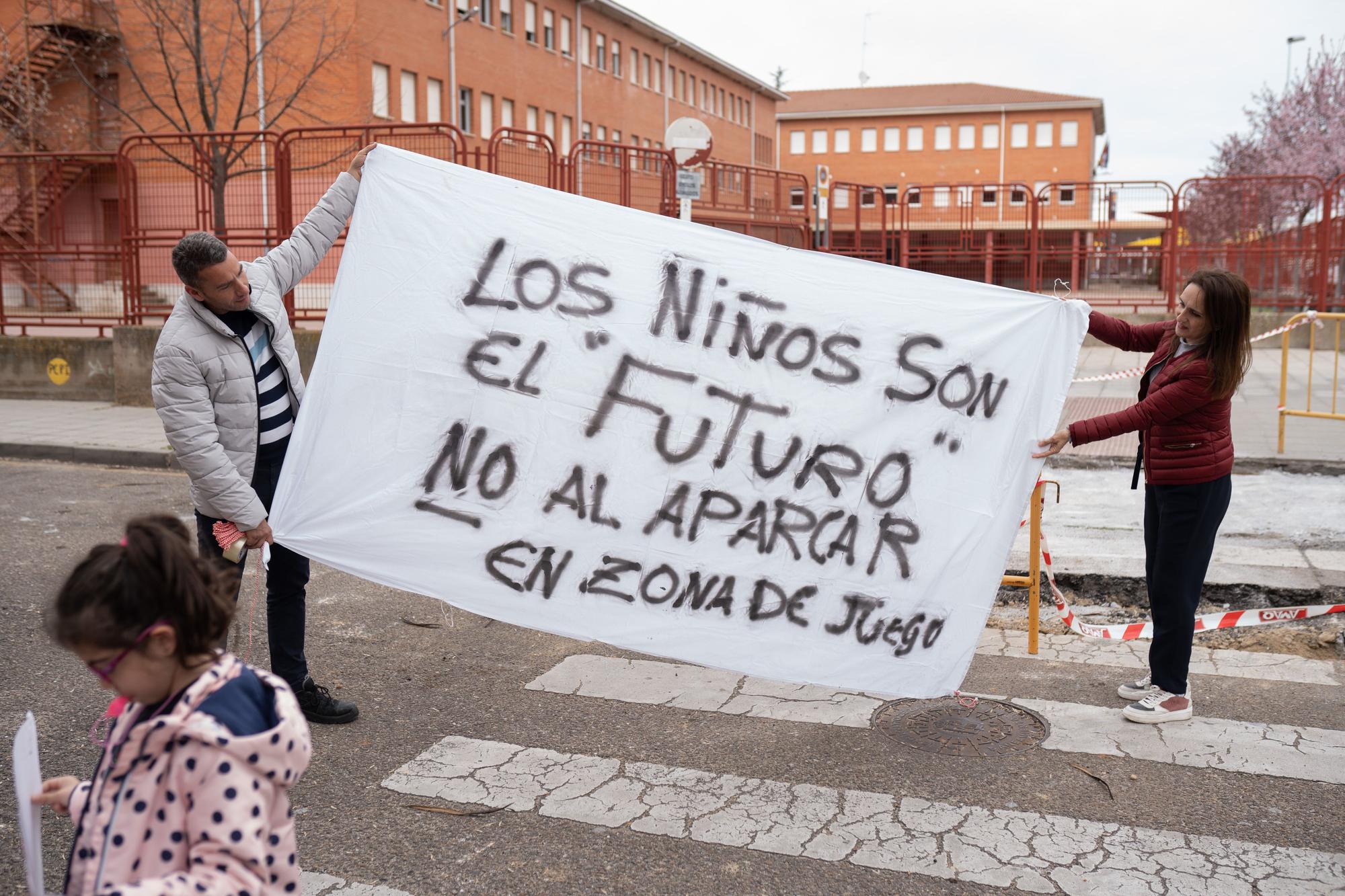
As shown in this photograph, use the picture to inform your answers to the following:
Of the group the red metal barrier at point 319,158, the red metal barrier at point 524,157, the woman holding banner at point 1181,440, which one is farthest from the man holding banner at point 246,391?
the red metal barrier at point 524,157

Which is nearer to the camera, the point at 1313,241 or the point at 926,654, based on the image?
the point at 926,654

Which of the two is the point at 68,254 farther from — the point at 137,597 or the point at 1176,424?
the point at 137,597

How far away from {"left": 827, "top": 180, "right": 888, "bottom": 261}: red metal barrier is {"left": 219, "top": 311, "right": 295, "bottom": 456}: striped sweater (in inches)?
697

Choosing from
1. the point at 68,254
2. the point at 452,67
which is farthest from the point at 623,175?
the point at 452,67

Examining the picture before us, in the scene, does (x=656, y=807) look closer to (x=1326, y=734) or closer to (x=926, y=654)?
(x=926, y=654)

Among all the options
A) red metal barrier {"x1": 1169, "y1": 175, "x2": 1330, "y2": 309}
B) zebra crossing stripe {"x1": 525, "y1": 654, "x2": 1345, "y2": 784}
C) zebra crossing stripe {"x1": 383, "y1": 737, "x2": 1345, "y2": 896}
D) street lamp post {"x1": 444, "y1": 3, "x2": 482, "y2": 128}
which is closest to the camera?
zebra crossing stripe {"x1": 383, "y1": 737, "x2": 1345, "y2": 896}

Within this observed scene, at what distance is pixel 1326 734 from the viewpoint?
4.55m

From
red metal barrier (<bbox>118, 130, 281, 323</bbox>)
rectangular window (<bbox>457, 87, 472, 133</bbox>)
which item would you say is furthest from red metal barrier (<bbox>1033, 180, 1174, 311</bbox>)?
rectangular window (<bbox>457, 87, 472, 133</bbox>)

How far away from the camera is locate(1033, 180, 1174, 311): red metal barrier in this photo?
65.7ft

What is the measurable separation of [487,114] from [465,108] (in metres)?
1.27

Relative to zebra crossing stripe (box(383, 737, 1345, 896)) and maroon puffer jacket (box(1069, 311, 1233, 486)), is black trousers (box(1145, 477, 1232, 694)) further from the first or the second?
zebra crossing stripe (box(383, 737, 1345, 896))

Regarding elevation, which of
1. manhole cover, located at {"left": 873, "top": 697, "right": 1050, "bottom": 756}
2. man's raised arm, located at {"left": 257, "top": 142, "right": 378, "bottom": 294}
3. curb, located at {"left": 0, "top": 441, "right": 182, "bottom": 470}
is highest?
man's raised arm, located at {"left": 257, "top": 142, "right": 378, "bottom": 294}

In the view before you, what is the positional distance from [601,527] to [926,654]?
4.08 ft

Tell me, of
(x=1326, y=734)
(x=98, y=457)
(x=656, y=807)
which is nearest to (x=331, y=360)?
(x=656, y=807)
